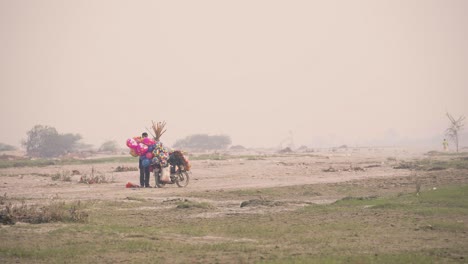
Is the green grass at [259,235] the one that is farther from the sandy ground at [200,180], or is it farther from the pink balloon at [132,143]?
the pink balloon at [132,143]

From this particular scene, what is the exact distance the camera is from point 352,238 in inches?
517

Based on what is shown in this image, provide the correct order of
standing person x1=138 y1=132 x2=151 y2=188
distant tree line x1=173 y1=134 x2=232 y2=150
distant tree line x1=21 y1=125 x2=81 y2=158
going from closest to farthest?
standing person x1=138 y1=132 x2=151 y2=188, distant tree line x1=21 y1=125 x2=81 y2=158, distant tree line x1=173 y1=134 x2=232 y2=150

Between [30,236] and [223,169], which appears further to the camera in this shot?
[223,169]

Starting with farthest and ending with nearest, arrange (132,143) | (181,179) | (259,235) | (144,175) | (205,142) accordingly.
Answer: (205,142) → (181,179) → (144,175) → (132,143) → (259,235)

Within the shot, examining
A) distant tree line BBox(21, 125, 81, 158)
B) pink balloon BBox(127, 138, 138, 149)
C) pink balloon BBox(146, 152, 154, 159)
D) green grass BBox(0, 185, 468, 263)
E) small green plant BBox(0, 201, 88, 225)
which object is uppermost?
distant tree line BBox(21, 125, 81, 158)

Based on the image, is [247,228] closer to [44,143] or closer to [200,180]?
[200,180]

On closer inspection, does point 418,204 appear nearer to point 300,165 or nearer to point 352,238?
point 352,238

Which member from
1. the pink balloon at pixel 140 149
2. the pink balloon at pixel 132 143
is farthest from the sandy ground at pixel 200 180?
the pink balloon at pixel 132 143

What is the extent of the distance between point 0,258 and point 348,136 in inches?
7311

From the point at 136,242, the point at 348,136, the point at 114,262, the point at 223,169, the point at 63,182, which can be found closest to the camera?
the point at 114,262

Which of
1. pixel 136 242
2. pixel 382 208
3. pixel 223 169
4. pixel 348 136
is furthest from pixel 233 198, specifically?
pixel 348 136

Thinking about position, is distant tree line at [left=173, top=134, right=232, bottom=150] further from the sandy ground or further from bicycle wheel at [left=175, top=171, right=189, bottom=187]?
bicycle wheel at [left=175, top=171, right=189, bottom=187]

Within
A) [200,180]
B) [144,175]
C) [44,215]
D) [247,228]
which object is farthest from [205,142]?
[247,228]

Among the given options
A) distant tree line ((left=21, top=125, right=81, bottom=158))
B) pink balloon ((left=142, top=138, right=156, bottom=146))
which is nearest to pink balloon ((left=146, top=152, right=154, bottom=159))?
pink balloon ((left=142, top=138, right=156, bottom=146))
